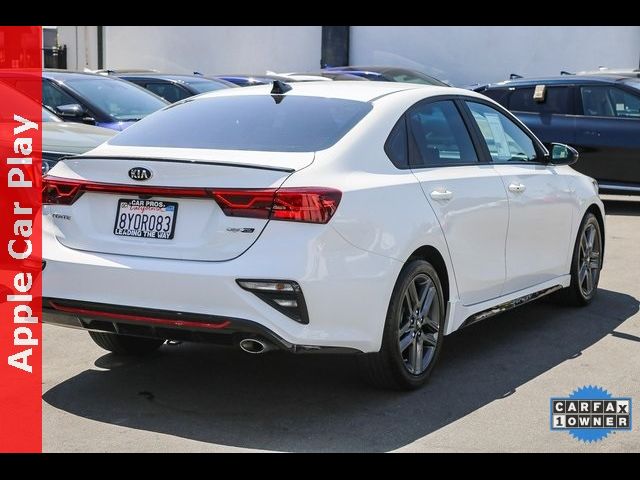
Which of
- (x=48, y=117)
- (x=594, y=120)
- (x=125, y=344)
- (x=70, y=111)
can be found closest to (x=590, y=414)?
(x=125, y=344)

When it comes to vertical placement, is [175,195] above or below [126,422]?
above

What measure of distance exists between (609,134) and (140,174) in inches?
377

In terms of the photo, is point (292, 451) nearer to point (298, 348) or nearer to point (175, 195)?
point (298, 348)

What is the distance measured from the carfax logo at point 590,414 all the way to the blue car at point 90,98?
648 centimetres

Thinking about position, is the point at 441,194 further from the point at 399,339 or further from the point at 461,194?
the point at 399,339

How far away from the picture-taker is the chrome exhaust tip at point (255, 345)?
199 inches

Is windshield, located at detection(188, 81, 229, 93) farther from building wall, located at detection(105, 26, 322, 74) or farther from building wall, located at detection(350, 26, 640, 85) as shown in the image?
building wall, located at detection(105, 26, 322, 74)

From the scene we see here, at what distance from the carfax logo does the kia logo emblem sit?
2.20m

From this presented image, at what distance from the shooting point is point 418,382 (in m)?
5.79

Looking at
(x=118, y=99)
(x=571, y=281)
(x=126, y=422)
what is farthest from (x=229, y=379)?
(x=118, y=99)

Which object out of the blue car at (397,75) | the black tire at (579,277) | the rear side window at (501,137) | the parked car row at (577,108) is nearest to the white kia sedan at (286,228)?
the rear side window at (501,137)

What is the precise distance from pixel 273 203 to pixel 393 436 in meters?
1.17

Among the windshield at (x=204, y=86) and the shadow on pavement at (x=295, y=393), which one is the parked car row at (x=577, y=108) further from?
the shadow on pavement at (x=295, y=393)

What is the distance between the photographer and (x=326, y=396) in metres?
5.71
